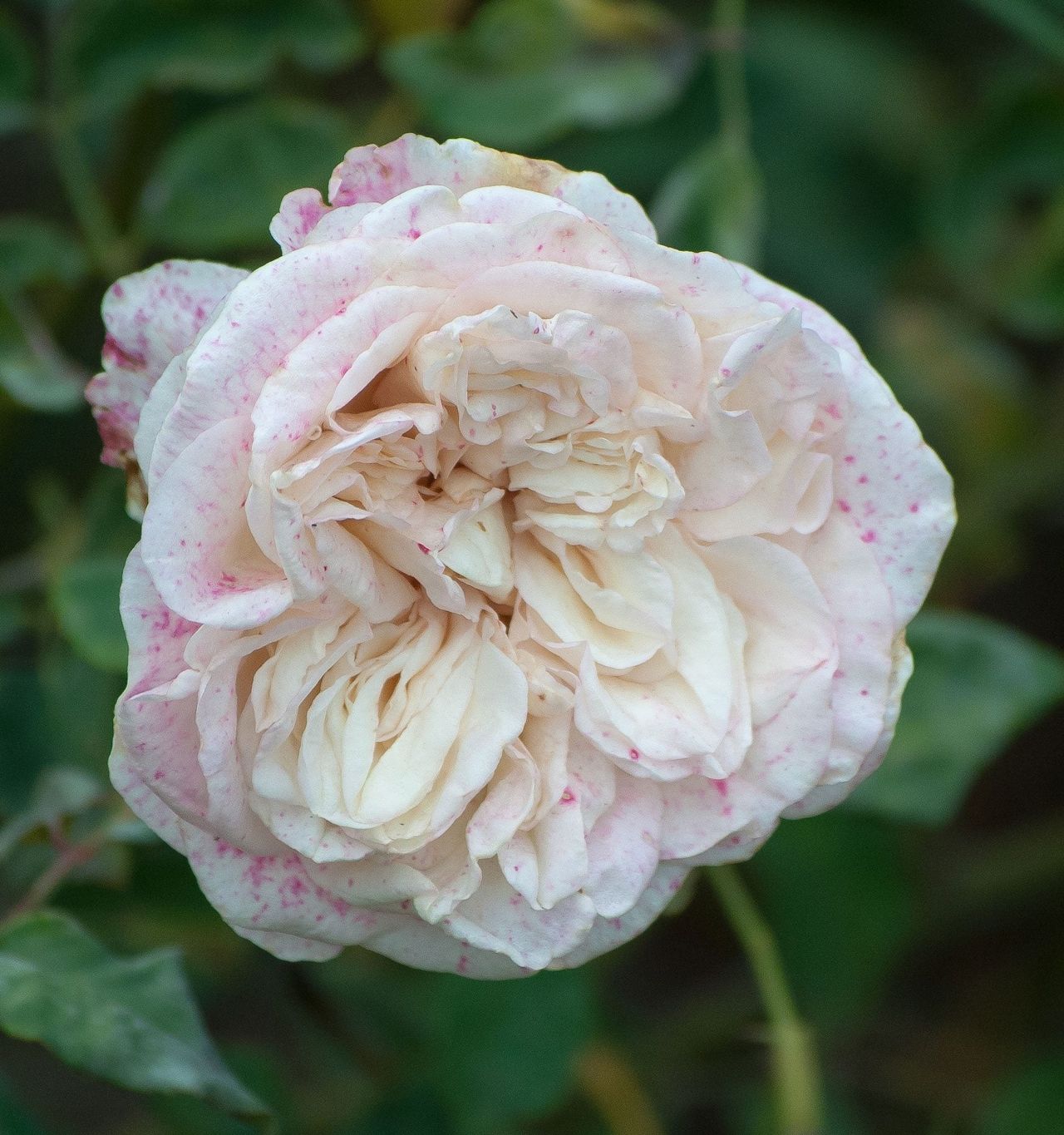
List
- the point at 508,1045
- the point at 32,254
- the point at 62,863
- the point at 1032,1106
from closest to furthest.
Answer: the point at 62,863, the point at 32,254, the point at 508,1045, the point at 1032,1106

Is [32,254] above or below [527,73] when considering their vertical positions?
below

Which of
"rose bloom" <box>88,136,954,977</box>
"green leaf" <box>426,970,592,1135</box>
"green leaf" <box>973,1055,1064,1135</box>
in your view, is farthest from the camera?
"green leaf" <box>973,1055,1064,1135</box>

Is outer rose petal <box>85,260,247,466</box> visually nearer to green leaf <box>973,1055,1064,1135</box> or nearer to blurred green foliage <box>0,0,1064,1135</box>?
blurred green foliage <box>0,0,1064,1135</box>

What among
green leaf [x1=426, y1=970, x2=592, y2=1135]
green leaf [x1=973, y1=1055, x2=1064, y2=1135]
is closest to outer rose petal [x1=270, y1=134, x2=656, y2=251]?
green leaf [x1=426, y1=970, x2=592, y2=1135]

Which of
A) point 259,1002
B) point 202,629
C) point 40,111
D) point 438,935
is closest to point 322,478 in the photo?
point 202,629

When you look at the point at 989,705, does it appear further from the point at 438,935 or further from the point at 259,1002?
the point at 259,1002

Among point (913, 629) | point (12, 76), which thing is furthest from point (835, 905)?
point (12, 76)

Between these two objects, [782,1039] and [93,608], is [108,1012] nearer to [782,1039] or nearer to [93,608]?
[93,608]
